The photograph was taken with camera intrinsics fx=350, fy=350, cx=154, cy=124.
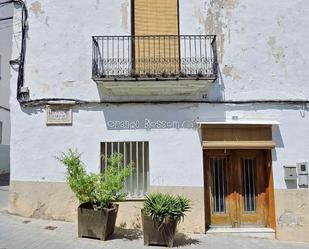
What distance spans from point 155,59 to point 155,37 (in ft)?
1.89

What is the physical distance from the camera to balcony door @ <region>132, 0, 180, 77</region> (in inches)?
358

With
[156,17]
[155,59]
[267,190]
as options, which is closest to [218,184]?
[267,190]

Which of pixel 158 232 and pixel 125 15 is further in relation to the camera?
pixel 125 15

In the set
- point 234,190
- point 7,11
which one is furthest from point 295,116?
point 7,11

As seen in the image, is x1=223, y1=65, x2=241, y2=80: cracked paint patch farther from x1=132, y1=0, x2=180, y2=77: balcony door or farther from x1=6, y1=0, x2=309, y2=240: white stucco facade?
x1=132, y1=0, x2=180, y2=77: balcony door

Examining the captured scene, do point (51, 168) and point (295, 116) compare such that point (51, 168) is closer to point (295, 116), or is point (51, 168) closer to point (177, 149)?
point (177, 149)

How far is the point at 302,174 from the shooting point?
29.0 feet

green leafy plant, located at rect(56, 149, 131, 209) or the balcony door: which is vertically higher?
the balcony door

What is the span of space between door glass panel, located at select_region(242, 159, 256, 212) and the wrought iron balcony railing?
8.60ft

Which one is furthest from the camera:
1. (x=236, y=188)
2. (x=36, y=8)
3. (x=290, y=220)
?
(x=36, y=8)

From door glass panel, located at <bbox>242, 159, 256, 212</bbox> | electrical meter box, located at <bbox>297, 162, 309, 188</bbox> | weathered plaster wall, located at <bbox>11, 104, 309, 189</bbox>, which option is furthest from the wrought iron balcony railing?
electrical meter box, located at <bbox>297, 162, 309, 188</bbox>

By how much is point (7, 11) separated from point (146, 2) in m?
11.1

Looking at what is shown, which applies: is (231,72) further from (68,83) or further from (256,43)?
(68,83)

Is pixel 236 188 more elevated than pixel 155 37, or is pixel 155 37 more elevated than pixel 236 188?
pixel 155 37
